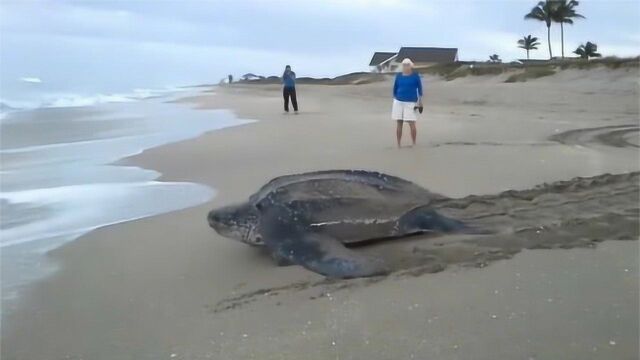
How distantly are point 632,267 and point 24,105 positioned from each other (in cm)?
2433

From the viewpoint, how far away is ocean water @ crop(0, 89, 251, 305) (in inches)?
180

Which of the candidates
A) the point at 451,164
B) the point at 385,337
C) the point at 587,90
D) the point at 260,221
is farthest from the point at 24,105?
the point at 385,337

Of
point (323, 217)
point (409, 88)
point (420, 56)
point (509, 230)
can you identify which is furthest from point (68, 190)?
point (420, 56)

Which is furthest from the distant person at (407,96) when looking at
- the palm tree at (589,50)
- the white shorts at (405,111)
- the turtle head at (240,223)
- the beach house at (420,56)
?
the beach house at (420,56)

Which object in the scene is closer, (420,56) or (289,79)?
(289,79)

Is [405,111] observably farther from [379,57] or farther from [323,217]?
[379,57]

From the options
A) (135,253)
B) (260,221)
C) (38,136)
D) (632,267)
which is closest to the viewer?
(632,267)

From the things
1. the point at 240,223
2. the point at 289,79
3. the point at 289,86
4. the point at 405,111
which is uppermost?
the point at 289,79

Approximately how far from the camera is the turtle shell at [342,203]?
3.84 m

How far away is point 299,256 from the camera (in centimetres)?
361

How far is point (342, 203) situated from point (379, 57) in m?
72.6

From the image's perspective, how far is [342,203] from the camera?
3906mm

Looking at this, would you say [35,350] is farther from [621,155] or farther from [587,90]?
[587,90]

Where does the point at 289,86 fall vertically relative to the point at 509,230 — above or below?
above
